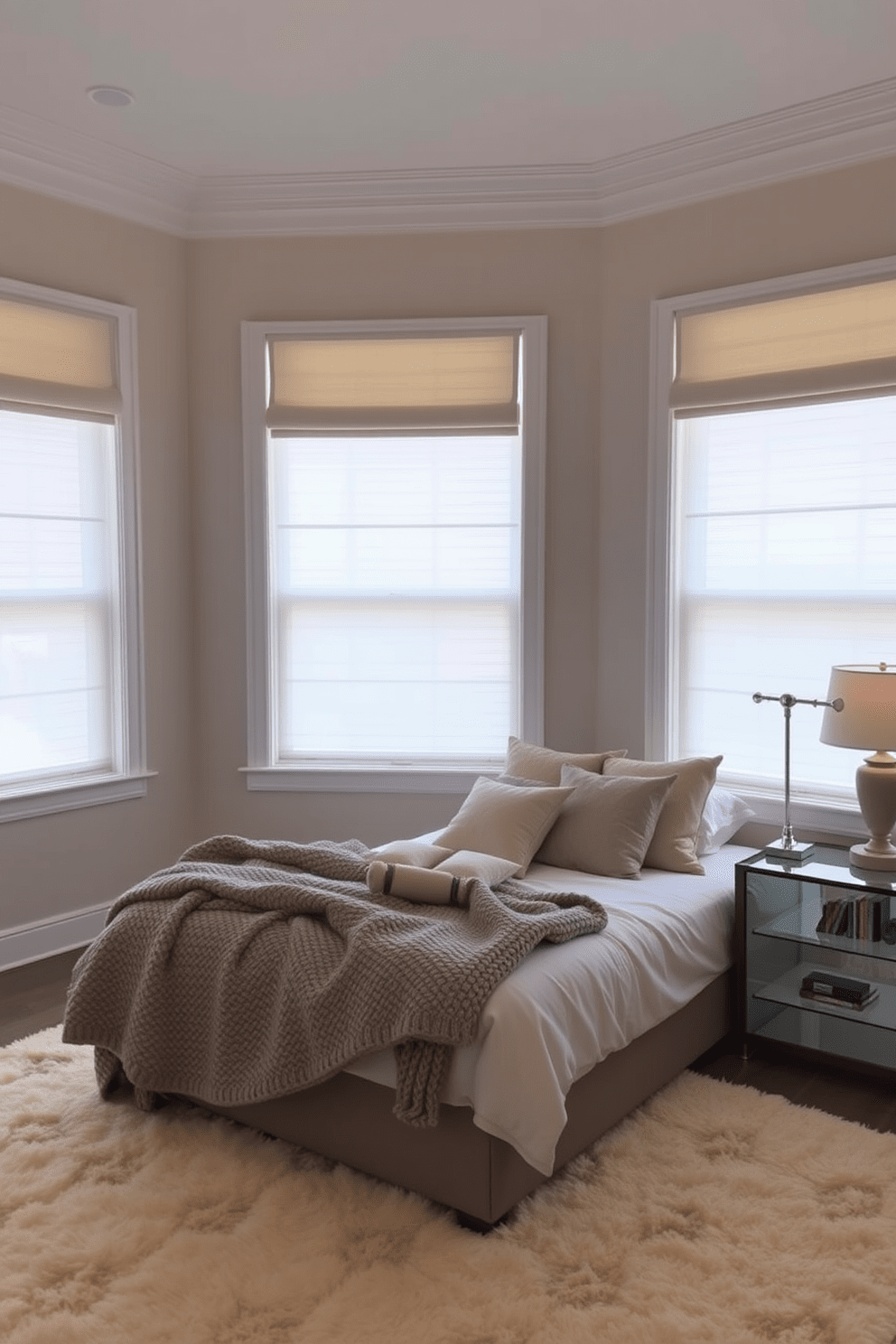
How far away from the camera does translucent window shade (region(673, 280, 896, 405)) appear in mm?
3812

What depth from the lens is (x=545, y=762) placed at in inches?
159

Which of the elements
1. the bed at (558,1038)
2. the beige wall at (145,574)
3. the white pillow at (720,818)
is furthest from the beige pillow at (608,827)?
the beige wall at (145,574)

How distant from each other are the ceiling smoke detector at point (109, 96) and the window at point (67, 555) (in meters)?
0.74

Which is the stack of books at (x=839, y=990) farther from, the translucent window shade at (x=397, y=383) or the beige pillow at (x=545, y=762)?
the translucent window shade at (x=397, y=383)

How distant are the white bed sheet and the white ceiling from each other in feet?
8.94

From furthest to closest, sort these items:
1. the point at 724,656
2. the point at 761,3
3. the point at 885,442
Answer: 1. the point at 724,656
2. the point at 885,442
3. the point at 761,3

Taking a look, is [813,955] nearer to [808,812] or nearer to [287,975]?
[808,812]

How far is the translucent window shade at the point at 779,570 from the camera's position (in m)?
3.88

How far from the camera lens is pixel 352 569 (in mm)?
4754

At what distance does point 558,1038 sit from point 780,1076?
1.14 meters

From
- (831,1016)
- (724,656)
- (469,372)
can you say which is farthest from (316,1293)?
(469,372)

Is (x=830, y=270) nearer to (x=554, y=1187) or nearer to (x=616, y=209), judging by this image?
(x=616, y=209)

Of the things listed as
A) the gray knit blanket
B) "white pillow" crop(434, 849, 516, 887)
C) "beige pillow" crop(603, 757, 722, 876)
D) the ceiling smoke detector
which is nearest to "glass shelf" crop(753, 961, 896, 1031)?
"beige pillow" crop(603, 757, 722, 876)

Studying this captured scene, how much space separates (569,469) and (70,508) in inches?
83.4
